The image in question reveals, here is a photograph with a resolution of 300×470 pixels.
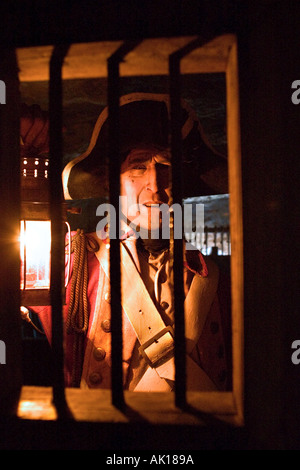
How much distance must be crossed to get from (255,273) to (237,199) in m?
0.24

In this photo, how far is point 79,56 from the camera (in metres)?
1.26

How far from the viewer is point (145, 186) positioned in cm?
251

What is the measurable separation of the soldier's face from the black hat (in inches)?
2.9

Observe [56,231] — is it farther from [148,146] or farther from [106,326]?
[148,146]

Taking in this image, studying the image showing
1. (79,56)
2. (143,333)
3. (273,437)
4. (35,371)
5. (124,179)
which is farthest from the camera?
(35,371)

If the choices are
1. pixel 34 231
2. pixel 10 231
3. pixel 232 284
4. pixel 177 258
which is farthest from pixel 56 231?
pixel 34 231

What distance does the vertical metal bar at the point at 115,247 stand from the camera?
1.22 metres

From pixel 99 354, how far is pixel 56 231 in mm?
1273

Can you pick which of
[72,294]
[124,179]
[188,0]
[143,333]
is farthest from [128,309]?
[188,0]

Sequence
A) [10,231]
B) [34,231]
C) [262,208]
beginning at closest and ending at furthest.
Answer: [262,208], [10,231], [34,231]

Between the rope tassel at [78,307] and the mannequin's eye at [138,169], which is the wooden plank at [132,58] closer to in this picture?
the mannequin's eye at [138,169]

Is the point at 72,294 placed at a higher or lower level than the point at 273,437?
higher

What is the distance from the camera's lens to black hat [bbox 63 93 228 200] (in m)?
2.40
